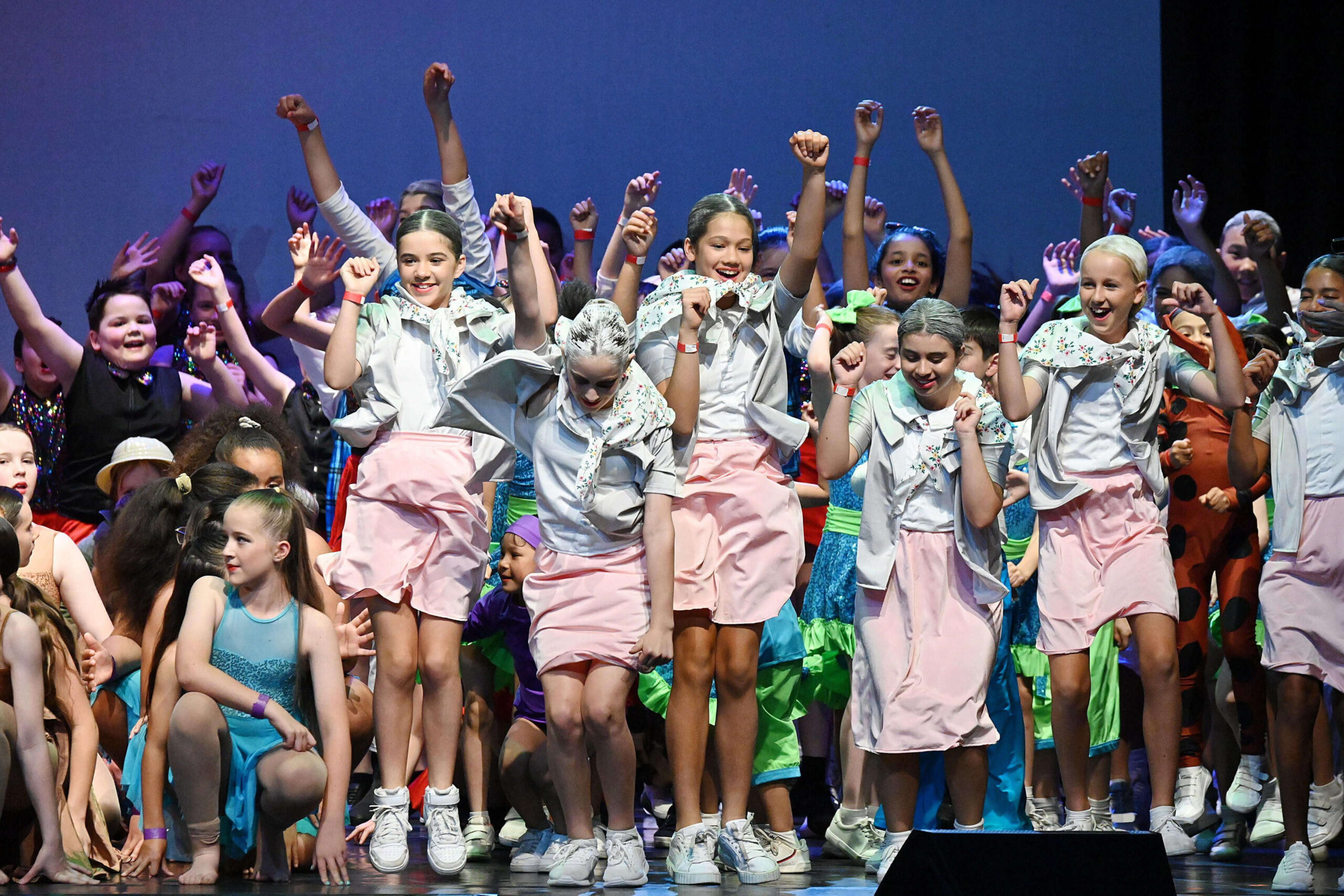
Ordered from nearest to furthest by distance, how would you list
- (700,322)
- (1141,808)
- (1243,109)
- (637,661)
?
1. (637,661)
2. (700,322)
3. (1141,808)
4. (1243,109)

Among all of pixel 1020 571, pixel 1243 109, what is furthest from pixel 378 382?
pixel 1243 109

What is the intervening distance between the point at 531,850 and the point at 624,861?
58 cm

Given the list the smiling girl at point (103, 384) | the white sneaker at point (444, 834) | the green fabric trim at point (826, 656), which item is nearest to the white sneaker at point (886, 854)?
the green fabric trim at point (826, 656)

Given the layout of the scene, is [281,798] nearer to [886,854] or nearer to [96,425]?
[886,854]

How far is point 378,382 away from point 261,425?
934 millimetres

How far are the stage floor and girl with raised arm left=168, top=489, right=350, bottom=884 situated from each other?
3.9 inches

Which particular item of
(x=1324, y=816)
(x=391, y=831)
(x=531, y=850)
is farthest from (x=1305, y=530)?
(x=391, y=831)

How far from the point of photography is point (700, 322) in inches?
151

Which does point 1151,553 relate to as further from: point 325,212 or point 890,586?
point 325,212

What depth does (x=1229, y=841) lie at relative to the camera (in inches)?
168

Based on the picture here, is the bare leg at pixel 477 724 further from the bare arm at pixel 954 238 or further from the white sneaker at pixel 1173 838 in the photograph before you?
the bare arm at pixel 954 238

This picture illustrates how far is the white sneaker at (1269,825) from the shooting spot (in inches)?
171

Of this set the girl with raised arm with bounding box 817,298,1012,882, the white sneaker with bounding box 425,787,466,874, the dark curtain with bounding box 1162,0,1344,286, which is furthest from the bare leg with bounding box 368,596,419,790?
the dark curtain with bounding box 1162,0,1344,286

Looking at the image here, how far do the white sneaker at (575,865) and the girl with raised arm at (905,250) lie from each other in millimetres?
2270
